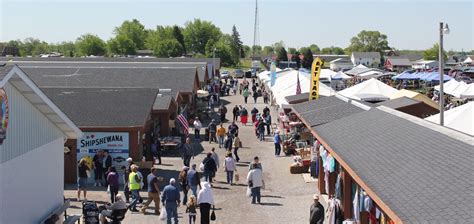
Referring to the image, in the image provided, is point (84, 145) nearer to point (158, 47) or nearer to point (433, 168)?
point (433, 168)

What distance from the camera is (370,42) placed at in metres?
176

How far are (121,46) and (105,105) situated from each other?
113676 mm

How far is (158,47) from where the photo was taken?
123 m

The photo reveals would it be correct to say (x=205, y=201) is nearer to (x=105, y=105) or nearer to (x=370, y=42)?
(x=105, y=105)

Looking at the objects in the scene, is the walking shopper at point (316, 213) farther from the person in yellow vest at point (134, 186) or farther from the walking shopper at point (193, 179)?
the person in yellow vest at point (134, 186)

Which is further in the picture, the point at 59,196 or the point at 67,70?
the point at 67,70

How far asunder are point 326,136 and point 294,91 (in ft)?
59.2

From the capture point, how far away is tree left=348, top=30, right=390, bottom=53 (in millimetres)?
173875

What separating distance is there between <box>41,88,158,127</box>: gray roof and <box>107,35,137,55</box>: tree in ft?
360

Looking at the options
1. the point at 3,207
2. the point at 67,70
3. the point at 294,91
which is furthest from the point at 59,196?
the point at 67,70

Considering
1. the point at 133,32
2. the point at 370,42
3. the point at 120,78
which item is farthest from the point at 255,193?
the point at 370,42

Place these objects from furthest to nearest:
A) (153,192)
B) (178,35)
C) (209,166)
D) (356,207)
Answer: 1. (178,35)
2. (209,166)
3. (153,192)
4. (356,207)

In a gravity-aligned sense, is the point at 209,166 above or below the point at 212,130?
below

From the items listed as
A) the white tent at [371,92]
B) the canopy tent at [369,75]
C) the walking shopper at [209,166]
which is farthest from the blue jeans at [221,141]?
the canopy tent at [369,75]
